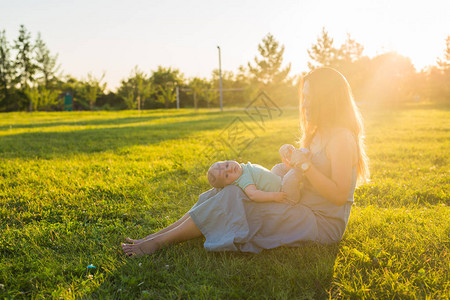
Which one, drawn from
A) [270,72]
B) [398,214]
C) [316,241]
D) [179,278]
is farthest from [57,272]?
[270,72]

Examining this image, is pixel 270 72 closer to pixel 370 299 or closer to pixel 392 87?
pixel 392 87

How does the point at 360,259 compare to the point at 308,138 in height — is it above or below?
below

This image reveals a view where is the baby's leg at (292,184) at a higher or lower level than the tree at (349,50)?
lower

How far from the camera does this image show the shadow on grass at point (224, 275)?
2301 millimetres

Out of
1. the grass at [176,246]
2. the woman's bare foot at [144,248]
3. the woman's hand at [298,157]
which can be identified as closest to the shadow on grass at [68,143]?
the grass at [176,246]

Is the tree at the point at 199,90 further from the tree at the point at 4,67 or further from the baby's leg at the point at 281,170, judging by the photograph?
the baby's leg at the point at 281,170

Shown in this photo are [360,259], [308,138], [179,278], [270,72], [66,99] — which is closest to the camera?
[179,278]

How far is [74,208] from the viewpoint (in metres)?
4.08

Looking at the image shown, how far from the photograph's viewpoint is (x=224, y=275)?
249 cm

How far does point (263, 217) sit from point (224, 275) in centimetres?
52

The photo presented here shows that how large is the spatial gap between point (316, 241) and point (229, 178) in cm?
87

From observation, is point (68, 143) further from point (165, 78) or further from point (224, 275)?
point (165, 78)

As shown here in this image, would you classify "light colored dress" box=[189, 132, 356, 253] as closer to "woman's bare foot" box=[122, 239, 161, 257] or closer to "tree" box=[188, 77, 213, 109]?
"woman's bare foot" box=[122, 239, 161, 257]

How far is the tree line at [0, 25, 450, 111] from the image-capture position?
106 ft
